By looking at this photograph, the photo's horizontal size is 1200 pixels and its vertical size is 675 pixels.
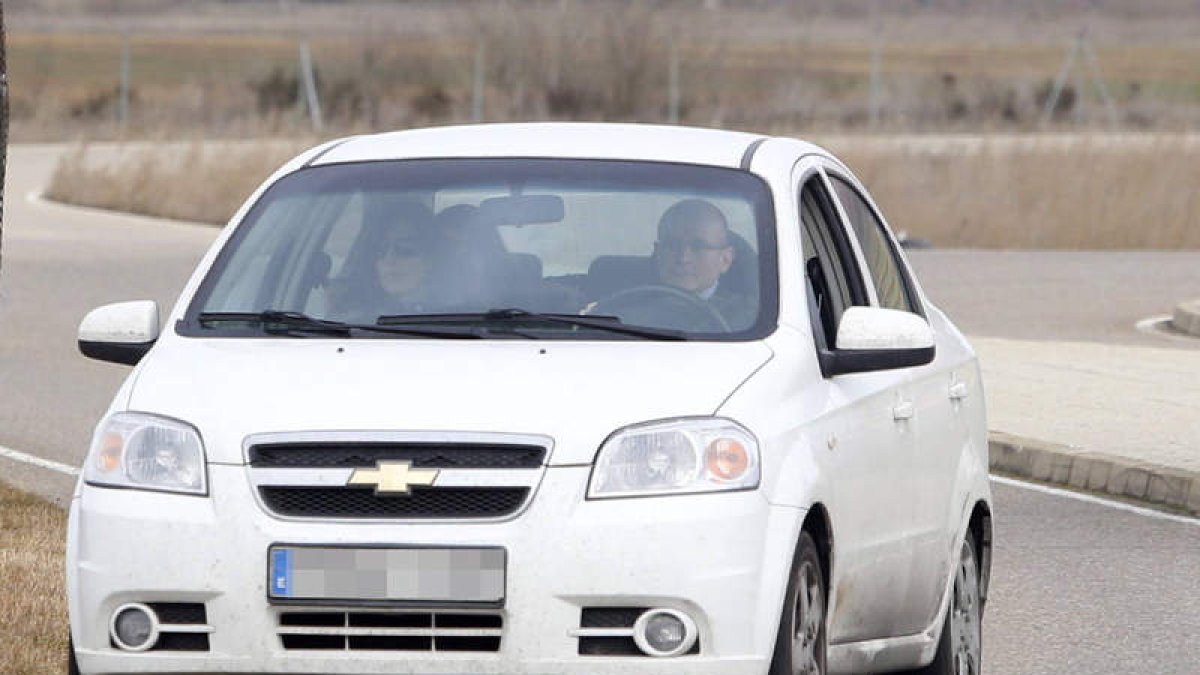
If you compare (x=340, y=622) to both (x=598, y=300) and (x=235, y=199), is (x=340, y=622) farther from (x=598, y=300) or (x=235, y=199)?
(x=235, y=199)

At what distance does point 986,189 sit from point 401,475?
100 ft

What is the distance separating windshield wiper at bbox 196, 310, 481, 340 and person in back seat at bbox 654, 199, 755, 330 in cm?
61

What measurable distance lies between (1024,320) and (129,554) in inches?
683

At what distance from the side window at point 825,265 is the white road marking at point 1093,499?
469 centimetres

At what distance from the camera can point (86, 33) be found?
11644 cm

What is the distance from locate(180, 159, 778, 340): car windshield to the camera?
668cm

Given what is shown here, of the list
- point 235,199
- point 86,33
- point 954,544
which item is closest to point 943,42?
point 86,33

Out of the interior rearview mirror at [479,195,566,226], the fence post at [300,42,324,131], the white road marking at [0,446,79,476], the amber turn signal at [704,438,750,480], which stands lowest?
the white road marking at [0,446,79,476]

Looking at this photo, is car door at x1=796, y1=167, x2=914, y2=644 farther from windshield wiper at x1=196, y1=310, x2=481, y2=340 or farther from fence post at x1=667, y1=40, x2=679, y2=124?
fence post at x1=667, y1=40, x2=679, y2=124

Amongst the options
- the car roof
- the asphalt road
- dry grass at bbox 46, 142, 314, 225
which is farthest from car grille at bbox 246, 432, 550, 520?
dry grass at bbox 46, 142, 314, 225

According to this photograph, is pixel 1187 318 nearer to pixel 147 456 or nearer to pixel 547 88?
pixel 147 456

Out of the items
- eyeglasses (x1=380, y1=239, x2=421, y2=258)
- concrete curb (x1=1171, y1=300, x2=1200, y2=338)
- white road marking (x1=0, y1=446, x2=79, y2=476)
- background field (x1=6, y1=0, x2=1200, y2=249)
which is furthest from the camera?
background field (x1=6, y1=0, x2=1200, y2=249)

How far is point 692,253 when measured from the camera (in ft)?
22.6

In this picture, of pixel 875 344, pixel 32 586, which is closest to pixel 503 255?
pixel 875 344
